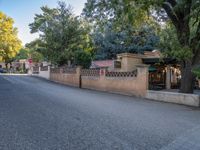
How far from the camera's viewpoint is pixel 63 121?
7156 mm

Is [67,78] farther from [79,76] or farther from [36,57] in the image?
[36,57]

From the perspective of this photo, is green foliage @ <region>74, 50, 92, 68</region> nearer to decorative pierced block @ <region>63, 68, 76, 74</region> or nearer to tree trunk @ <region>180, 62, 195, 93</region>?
decorative pierced block @ <region>63, 68, 76, 74</region>

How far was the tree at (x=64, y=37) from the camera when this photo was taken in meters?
26.2

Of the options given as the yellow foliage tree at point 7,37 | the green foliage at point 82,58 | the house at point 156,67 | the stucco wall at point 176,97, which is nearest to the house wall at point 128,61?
the house at point 156,67

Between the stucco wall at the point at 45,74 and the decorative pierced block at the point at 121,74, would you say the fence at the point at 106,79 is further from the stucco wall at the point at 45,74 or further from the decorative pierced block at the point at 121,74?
the stucco wall at the point at 45,74

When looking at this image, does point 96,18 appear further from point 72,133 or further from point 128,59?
point 72,133

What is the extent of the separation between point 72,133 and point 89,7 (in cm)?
1168

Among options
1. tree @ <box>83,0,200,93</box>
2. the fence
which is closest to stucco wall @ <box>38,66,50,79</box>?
the fence

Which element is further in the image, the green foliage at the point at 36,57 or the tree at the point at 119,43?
the green foliage at the point at 36,57

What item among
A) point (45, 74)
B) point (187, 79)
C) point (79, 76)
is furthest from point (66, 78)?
point (187, 79)

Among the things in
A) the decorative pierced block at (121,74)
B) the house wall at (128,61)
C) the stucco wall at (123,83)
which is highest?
the house wall at (128,61)

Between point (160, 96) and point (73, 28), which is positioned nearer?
point (160, 96)

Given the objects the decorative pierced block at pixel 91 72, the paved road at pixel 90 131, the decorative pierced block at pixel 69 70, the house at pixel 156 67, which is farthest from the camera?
the house at pixel 156 67

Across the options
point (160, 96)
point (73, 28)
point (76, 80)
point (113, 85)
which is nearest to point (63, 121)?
point (160, 96)
